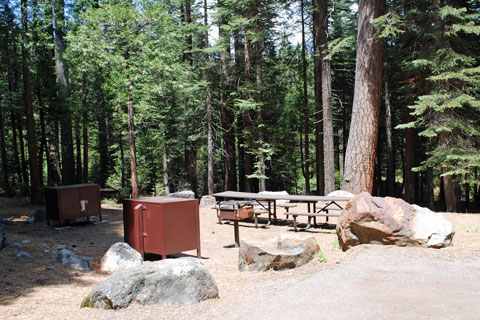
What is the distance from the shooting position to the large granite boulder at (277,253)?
6449 millimetres

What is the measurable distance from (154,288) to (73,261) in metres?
3.19

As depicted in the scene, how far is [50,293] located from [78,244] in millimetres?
4341

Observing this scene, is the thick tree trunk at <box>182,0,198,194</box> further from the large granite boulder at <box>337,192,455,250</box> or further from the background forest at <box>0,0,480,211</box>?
the large granite boulder at <box>337,192,455,250</box>

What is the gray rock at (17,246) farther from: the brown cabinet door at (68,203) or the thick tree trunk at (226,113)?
the thick tree trunk at (226,113)

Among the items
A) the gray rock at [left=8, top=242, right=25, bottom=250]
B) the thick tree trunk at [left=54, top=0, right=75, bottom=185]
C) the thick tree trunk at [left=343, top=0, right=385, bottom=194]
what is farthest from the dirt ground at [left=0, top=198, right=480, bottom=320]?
the thick tree trunk at [left=54, top=0, right=75, bottom=185]

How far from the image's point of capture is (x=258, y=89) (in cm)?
2017

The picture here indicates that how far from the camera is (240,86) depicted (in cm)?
2139

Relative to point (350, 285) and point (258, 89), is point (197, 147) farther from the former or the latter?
point (350, 285)

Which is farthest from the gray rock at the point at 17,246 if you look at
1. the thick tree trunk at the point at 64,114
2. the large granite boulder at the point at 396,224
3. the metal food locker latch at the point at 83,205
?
the thick tree trunk at the point at 64,114

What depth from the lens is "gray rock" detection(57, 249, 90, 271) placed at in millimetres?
7328

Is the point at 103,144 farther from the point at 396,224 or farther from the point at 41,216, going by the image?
the point at 396,224

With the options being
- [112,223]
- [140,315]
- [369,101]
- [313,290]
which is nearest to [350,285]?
[313,290]

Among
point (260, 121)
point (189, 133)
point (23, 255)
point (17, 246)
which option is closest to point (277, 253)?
point (23, 255)

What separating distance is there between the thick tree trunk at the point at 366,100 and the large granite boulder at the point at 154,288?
8.29 metres
